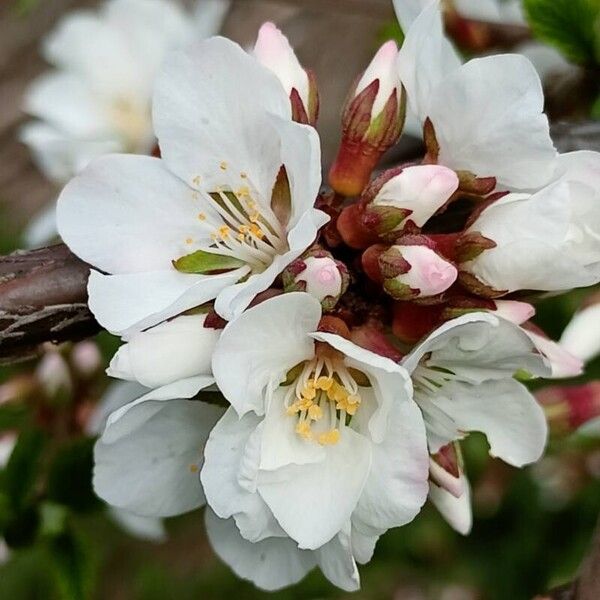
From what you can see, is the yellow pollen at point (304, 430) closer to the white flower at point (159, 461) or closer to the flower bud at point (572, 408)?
the white flower at point (159, 461)

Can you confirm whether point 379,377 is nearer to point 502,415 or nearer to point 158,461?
point 502,415

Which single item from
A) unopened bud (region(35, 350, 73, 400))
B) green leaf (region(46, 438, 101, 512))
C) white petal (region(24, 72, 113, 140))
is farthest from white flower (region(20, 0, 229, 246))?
green leaf (region(46, 438, 101, 512))

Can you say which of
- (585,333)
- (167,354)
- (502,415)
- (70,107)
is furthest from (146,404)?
(70,107)

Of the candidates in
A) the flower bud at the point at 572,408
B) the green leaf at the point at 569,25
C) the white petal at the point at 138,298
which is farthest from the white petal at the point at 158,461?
the green leaf at the point at 569,25

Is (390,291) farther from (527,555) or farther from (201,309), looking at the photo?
(527,555)

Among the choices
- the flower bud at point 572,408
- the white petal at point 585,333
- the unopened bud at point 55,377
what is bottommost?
the unopened bud at point 55,377

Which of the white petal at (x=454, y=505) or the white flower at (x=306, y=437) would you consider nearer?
the white flower at (x=306, y=437)

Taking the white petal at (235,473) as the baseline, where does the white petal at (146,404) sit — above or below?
above
